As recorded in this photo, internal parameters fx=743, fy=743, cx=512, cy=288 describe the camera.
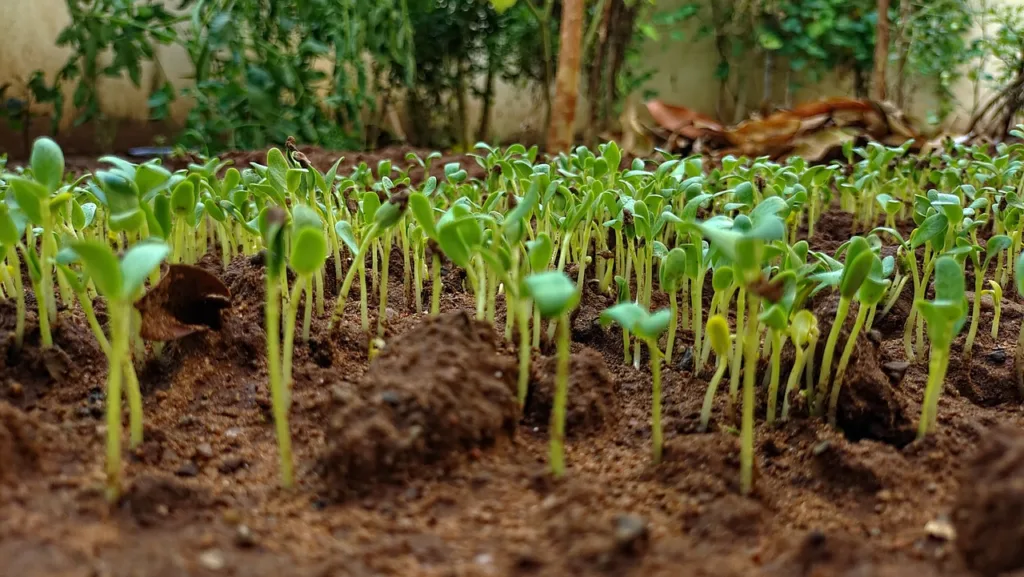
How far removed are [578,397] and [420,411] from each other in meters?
0.26

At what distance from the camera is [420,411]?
78cm

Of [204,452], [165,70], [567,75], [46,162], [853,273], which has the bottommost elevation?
[204,452]

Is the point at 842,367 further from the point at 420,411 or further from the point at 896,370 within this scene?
the point at 420,411

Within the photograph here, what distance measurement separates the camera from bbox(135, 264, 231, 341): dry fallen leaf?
1.04 meters

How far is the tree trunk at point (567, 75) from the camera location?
2865 millimetres

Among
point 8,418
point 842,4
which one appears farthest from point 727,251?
point 842,4

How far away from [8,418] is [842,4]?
6.35 metres

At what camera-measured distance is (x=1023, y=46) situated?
3.77 metres

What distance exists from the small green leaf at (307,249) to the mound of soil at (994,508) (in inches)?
25.5

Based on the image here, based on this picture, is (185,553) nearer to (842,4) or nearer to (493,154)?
(493,154)

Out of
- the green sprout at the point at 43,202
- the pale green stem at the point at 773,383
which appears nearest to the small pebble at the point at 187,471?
the green sprout at the point at 43,202

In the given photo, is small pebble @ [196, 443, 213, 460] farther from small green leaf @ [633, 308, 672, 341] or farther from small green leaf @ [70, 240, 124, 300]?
small green leaf @ [633, 308, 672, 341]

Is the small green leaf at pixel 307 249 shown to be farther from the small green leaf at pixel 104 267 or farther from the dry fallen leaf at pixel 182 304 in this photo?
the dry fallen leaf at pixel 182 304

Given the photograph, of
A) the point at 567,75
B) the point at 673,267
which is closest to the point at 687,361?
the point at 673,267
